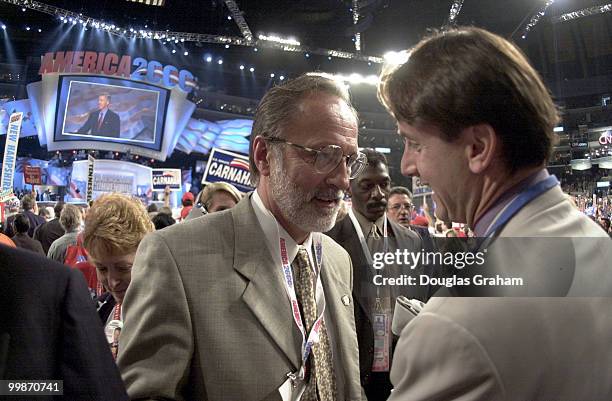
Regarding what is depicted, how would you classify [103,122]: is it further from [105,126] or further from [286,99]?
[286,99]

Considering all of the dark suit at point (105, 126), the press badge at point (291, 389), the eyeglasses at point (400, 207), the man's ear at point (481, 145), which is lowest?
the press badge at point (291, 389)

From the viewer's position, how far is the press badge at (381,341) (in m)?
0.99

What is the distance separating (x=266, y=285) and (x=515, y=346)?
84cm

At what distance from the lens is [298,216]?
1.67 m

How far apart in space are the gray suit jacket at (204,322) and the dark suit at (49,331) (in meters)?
0.51

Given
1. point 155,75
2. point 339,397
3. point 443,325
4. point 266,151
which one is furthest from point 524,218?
point 155,75

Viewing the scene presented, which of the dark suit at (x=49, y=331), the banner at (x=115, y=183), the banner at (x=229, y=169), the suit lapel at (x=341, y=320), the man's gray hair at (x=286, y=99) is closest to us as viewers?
the dark suit at (x=49, y=331)

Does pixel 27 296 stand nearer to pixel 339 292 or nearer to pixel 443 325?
pixel 443 325

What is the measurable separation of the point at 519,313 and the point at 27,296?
0.72m

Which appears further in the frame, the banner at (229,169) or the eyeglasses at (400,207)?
the banner at (229,169)

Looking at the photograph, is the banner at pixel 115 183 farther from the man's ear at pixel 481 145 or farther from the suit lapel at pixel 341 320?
the man's ear at pixel 481 145

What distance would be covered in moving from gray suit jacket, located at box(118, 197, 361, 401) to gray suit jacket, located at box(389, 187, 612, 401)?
24.7 inches

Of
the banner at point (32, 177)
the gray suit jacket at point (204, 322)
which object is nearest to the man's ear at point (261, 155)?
the gray suit jacket at point (204, 322)

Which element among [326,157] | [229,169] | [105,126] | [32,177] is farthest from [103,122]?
[326,157]
